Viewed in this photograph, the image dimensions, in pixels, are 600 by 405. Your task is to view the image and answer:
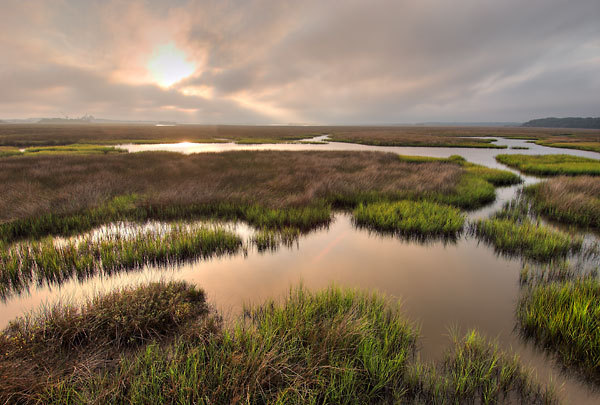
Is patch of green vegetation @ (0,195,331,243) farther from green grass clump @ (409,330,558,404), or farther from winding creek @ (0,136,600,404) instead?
green grass clump @ (409,330,558,404)

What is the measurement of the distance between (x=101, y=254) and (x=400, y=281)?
7850 mm

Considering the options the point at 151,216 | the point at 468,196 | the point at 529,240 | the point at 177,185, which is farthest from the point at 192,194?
the point at 468,196

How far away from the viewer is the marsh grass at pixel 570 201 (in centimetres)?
988

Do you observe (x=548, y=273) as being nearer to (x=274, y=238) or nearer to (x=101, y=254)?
(x=274, y=238)

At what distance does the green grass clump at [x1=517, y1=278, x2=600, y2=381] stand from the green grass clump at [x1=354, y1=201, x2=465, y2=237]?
3892 mm

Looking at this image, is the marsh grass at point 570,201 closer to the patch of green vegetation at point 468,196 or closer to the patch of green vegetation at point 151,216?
the patch of green vegetation at point 468,196

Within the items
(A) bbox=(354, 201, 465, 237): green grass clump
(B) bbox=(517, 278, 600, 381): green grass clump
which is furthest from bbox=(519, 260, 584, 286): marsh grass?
(A) bbox=(354, 201, 465, 237): green grass clump

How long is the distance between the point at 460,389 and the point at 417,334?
3.54 ft

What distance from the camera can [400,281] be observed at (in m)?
6.22

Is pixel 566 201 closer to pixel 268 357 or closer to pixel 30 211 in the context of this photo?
pixel 268 357

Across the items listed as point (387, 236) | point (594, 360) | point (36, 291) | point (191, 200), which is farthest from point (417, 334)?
point (191, 200)

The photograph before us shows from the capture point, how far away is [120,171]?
19391 mm

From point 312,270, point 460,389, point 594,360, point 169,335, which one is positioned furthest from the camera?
point 312,270

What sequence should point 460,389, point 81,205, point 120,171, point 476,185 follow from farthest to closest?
point 120,171
point 476,185
point 81,205
point 460,389
